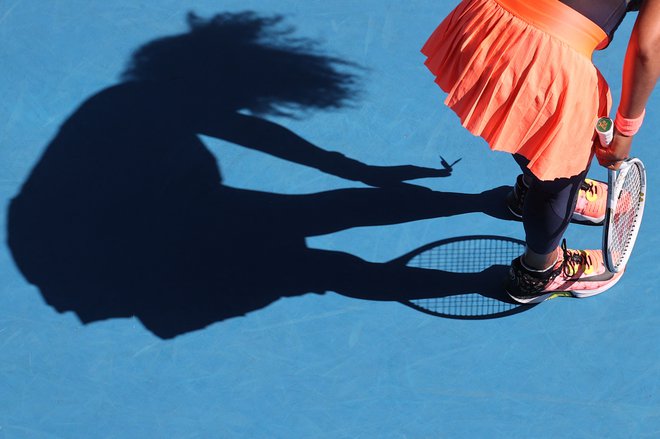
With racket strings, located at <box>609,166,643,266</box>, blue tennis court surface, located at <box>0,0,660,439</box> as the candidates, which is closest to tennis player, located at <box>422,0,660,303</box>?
racket strings, located at <box>609,166,643,266</box>

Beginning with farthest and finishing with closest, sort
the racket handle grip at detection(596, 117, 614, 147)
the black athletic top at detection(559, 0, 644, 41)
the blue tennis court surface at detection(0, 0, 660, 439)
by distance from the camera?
1. the blue tennis court surface at detection(0, 0, 660, 439)
2. the racket handle grip at detection(596, 117, 614, 147)
3. the black athletic top at detection(559, 0, 644, 41)

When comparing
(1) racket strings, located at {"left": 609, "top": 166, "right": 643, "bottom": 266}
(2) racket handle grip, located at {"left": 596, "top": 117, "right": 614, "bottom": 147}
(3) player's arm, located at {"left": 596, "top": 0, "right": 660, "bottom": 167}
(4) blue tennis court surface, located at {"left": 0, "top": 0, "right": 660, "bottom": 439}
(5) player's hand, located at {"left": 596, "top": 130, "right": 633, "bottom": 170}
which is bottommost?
(4) blue tennis court surface, located at {"left": 0, "top": 0, "right": 660, "bottom": 439}

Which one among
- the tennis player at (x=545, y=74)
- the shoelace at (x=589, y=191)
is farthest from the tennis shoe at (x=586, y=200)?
the tennis player at (x=545, y=74)

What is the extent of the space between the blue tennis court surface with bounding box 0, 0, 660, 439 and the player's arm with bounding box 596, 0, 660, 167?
1.15 metres

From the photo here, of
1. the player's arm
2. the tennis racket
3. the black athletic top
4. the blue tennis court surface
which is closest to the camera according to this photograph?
the player's arm

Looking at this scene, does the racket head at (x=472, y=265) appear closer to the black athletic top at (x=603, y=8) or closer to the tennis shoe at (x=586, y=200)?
the tennis shoe at (x=586, y=200)

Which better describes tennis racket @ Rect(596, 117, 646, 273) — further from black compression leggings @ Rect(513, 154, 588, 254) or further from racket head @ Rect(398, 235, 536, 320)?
racket head @ Rect(398, 235, 536, 320)

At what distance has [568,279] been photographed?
4.11 m

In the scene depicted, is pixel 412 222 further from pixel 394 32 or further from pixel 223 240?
pixel 394 32

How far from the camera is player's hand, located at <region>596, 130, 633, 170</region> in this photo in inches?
127

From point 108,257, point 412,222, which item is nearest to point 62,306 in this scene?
point 108,257

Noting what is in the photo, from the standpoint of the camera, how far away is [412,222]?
4.42 m

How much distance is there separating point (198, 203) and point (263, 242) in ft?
1.33

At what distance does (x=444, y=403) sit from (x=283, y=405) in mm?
694
